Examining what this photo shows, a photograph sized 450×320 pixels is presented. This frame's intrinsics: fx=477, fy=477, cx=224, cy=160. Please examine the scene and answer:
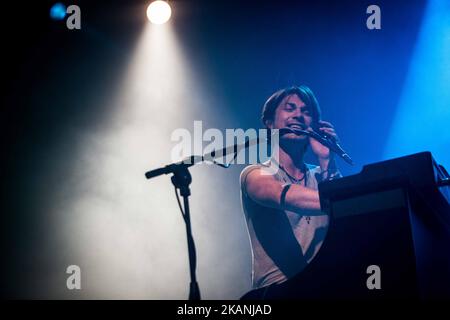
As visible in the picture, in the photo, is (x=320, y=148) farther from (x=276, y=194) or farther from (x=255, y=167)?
(x=276, y=194)

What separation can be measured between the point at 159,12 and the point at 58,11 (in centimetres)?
86

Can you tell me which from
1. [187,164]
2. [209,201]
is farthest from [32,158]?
[187,164]

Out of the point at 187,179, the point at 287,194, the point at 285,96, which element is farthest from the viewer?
the point at 285,96

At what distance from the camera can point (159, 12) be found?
3863 mm

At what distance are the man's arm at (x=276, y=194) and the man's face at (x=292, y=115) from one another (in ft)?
1.42

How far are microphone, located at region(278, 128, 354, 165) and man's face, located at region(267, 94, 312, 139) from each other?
28 millimetres

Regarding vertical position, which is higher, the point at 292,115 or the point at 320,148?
the point at 292,115

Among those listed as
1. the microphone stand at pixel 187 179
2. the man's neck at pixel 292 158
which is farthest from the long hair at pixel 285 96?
the microphone stand at pixel 187 179

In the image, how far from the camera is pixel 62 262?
11.3ft

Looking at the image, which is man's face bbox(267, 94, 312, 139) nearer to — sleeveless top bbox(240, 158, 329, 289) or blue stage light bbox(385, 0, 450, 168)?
sleeveless top bbox(240, 158, 329, 289)

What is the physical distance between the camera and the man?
8.96 feet

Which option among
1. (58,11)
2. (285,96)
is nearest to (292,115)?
(285,96)

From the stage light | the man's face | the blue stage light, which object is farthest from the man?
the stage light

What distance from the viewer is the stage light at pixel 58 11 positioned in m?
3.93
